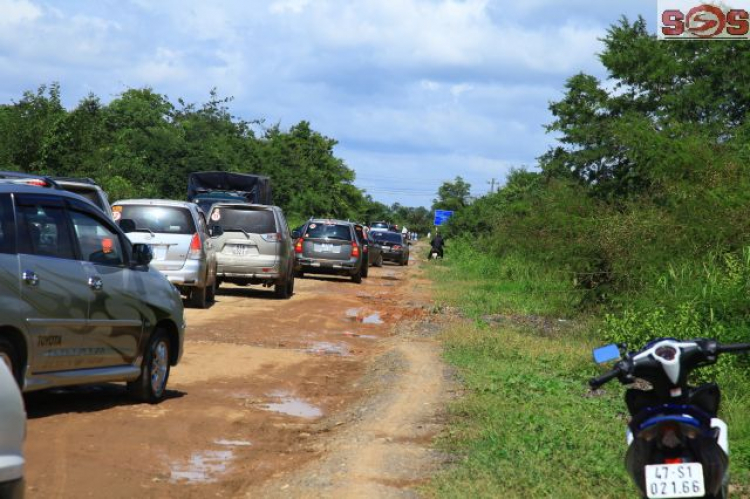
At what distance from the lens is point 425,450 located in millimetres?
8094

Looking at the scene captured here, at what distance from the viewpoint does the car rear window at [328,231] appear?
32094mm

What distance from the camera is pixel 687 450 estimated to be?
464 cm

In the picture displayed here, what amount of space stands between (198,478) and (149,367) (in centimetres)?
280

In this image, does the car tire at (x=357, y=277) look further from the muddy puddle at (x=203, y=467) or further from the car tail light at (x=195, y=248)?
the muddy puddle at (x=203, y=467)

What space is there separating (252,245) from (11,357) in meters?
15.6

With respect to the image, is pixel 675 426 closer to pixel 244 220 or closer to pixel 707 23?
pixel 244 220

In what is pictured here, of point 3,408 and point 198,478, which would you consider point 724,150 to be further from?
point 3,408

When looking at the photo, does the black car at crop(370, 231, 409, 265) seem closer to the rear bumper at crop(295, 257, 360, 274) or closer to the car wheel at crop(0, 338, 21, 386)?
the rear bumper at crop(295, 257, 360, 274)


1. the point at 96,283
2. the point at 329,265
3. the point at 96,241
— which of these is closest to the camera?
the point at 96,283

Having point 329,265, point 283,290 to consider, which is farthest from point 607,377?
point 329,265

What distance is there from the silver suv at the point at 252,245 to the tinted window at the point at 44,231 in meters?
14.4

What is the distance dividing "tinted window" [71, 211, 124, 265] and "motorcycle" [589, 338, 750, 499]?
5.31 m

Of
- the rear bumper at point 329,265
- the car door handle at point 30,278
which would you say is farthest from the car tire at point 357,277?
the car door handle at point 30,278

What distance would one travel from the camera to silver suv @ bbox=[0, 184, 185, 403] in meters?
8.05
